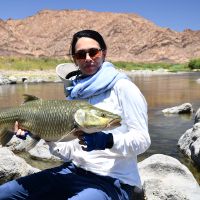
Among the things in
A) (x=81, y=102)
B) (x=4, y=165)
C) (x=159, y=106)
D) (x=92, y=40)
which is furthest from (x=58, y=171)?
(x=159, y=106)

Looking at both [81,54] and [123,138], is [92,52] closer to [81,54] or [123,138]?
[81,54]

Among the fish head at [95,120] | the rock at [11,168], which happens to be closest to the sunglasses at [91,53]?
the fish head at [95,120]

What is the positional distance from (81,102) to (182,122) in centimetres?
1299

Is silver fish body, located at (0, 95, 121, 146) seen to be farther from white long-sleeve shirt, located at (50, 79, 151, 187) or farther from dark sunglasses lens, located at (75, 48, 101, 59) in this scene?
dark sunglasses lens, located at (75, 48, 101, 59)

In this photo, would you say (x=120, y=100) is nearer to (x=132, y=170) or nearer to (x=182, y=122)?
(x=132, y=170)

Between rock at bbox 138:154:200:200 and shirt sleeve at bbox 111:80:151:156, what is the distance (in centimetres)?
208

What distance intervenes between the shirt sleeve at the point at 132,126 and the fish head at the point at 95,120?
30 cm

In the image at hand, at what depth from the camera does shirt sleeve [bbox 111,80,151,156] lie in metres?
4.30

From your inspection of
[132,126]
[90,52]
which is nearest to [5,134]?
[90,52]

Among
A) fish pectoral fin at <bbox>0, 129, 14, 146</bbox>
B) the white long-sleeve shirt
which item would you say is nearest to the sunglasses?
the white long-sleeve shirt

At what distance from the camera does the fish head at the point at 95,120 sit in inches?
159

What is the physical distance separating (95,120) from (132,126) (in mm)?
475

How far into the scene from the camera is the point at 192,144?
10.5 m

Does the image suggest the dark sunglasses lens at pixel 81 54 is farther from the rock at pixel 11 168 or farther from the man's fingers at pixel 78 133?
the rock at pixel 11 168
